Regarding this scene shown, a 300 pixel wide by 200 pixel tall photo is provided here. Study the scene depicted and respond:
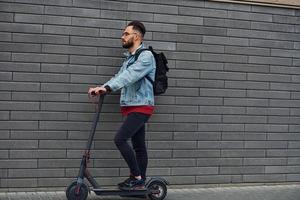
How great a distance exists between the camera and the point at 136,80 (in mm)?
6137

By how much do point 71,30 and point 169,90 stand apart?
4.73ft

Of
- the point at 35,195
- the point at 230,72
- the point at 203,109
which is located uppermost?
the point at 230,72

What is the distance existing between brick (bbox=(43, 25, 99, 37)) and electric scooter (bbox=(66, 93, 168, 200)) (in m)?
0.99

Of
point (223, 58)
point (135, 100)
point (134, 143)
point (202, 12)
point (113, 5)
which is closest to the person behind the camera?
point (135, 100)

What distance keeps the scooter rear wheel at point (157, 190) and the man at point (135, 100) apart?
0.18 m

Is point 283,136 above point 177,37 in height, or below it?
below

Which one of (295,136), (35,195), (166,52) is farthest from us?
(295,136)

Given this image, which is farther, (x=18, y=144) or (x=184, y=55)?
(x=184, y=55)

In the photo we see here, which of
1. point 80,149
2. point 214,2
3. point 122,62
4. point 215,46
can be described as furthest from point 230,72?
point 80,149

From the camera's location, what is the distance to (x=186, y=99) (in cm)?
725

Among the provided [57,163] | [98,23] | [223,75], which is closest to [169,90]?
[223,75]

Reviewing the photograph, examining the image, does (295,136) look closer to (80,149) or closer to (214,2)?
(214,2)

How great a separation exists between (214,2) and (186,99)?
1.31 m

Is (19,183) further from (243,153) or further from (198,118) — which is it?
(243,153)
